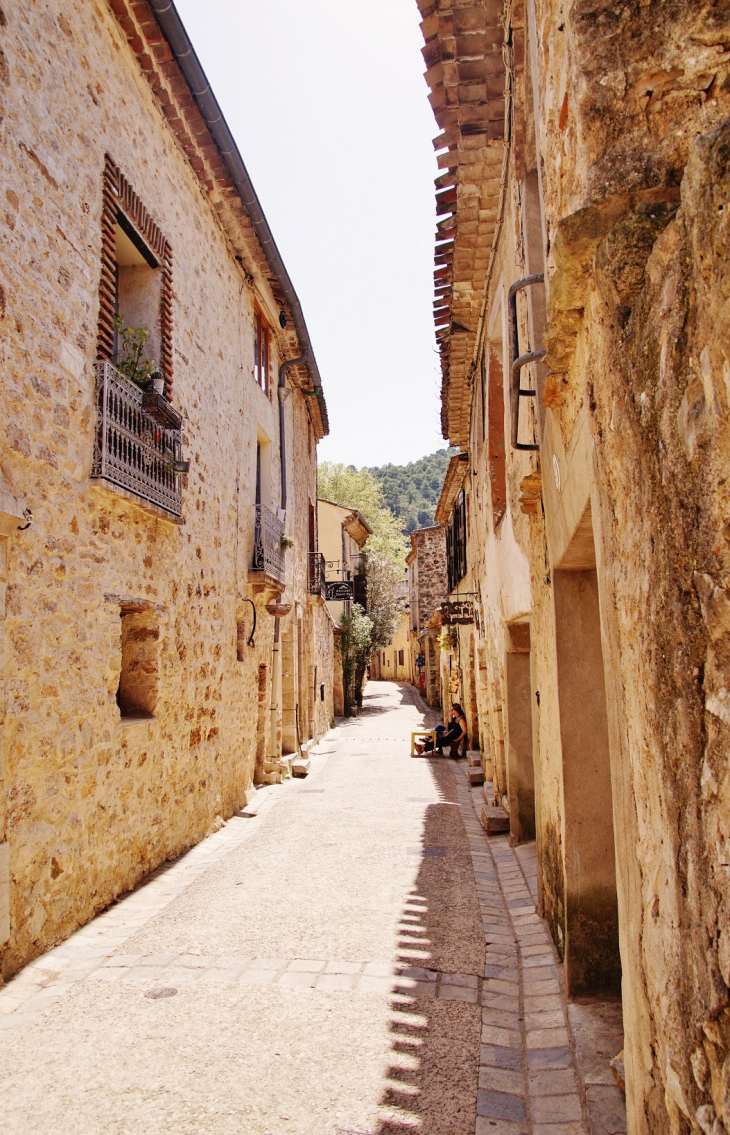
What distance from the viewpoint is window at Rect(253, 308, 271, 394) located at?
11953 millimetres

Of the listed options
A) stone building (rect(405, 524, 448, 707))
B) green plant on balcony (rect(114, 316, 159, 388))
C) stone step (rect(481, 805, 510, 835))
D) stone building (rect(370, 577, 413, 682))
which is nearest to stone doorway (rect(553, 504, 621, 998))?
stone step (rect(481, 805, 510, 835))

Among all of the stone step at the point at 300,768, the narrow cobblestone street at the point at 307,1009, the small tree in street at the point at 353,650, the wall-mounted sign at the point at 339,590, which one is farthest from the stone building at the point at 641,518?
the small tree in street at the point at 353,650

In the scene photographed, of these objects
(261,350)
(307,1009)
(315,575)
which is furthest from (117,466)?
(315,575)

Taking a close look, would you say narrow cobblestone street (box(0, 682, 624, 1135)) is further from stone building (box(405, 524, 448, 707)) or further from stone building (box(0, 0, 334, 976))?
stone building (box(405, 524, 448, 707))

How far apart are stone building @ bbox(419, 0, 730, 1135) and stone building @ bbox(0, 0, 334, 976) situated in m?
3.16

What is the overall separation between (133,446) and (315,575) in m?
11.2

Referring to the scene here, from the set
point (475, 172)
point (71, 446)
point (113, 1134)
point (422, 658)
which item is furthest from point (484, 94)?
point (422, 658)

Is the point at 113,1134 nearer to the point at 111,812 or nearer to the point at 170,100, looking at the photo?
the point at 111,812

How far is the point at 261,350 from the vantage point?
1241 centimetres

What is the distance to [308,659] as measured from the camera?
1639cm

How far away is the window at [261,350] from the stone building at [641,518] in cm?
766

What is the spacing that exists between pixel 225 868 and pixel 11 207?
5.50 metres

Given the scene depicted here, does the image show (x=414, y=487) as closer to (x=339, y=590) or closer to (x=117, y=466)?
(x=339, y=590)

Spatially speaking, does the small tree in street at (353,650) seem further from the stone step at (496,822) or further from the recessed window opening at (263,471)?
the stone step at (496,822)
